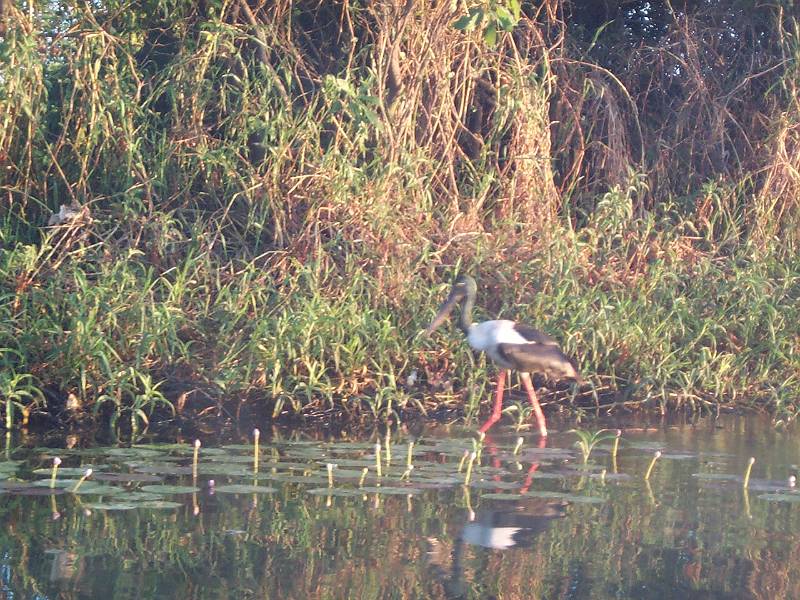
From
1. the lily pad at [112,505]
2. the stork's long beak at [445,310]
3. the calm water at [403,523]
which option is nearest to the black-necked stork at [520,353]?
the stork's long beak at [445,310]

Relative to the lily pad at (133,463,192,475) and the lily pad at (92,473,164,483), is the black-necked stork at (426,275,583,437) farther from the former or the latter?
the lily pad at (92,473,164,483)

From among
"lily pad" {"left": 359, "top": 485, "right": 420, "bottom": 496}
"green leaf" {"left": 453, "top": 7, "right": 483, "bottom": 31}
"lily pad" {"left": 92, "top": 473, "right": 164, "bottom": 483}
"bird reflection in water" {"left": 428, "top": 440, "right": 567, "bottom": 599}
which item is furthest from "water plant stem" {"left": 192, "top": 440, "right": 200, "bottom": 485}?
"green leaf" {"left": 453, "top": 7, "right": 483, "bottom": 31}

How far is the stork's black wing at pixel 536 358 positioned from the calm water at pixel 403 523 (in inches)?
19.7

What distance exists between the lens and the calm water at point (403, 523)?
4246mm

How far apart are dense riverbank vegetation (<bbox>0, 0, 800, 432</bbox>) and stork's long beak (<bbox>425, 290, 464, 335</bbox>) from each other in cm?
19

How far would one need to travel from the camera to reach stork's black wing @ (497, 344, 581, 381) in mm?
6914

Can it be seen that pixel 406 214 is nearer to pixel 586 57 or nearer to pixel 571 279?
pixel 571 279

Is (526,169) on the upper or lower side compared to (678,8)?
lower

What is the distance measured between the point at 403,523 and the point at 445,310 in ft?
8.57

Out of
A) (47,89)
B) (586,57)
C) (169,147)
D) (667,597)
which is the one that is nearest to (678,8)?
(586,57)

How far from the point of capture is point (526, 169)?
9.10 metres

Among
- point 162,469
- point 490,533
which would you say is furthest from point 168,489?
point 490,533

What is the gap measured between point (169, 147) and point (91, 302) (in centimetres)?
165

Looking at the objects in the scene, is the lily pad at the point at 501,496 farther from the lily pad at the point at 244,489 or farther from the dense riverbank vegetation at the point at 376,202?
the dense riverbank vegetation at the point at 376,202
